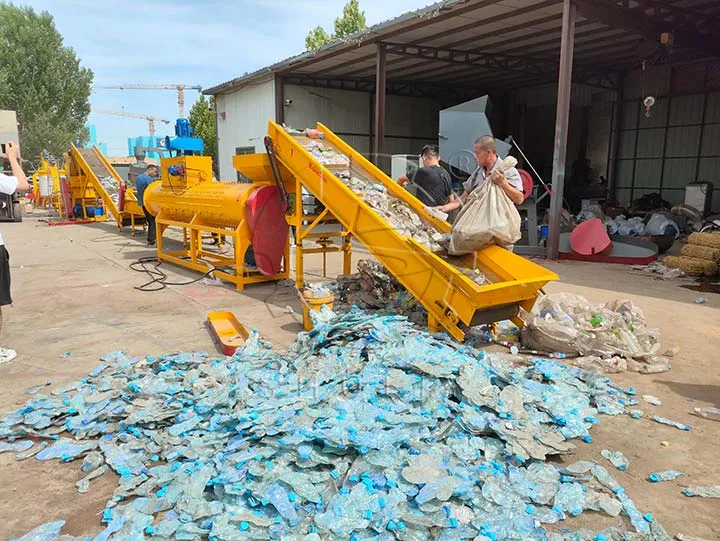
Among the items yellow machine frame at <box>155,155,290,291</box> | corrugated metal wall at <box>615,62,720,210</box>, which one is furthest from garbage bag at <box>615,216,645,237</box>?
yellow machine frame at <box>155,155,290,291</box>

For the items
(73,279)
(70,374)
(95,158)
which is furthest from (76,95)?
(70,374)

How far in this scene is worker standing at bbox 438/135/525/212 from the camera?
4234mm

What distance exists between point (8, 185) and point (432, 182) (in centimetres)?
412

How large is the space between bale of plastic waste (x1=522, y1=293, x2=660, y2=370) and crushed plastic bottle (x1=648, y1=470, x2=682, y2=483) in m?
1.60

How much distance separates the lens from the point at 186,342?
475 cm

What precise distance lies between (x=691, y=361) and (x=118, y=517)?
173 inches

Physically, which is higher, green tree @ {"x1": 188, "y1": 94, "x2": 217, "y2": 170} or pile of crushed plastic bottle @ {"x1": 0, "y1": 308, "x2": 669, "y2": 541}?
green tree @ {"x1": 188, "y1": 94, "x2": 217, "y2": 170}

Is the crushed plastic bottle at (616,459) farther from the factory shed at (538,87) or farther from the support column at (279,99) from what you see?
the support column at (279,99)

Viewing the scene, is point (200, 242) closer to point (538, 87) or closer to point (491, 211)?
point (491, 211)

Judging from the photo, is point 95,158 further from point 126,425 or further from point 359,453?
point 359,453

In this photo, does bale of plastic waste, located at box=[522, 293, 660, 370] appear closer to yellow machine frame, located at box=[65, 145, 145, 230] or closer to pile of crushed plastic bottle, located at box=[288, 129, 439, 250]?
pile of crushed plastic bottle, located at box=[288, 129, 439, 250]

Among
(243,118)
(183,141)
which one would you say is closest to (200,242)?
(183,141)

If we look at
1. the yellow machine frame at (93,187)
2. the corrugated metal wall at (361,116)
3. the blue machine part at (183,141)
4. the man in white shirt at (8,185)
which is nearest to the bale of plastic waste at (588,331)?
the man in white shirt at (8,185)

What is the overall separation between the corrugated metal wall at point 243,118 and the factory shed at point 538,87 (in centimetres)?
7
